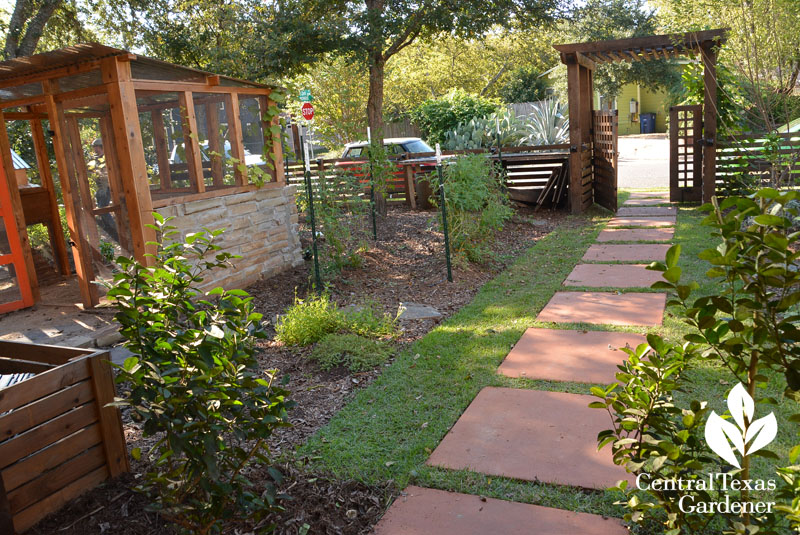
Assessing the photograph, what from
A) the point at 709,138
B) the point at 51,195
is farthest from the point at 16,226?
the point at 709,138

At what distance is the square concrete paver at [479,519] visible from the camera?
8.44 feet

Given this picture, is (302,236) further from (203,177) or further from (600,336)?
(600,336)

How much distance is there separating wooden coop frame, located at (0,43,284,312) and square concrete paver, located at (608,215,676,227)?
5.68 m

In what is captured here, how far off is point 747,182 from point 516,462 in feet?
28.0

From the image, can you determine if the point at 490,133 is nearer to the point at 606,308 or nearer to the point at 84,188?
the point at 606,308

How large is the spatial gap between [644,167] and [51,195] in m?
16.0

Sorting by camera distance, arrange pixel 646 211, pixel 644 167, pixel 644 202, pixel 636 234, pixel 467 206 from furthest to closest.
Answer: pixel 644 167, pixel 644 202, pixel 646 211, pixel 636 234, pixel 467 206

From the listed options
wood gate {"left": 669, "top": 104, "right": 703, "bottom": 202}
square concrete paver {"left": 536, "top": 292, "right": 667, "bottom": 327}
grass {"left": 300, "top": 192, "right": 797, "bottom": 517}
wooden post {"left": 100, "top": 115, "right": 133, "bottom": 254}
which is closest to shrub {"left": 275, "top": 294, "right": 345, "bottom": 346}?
grass {"left": 300, "top": 192, "right": 797, "bottom": 517}

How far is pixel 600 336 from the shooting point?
4.80m

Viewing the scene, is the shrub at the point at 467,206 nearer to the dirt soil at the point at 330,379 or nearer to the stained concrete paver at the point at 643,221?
the dirt soil at the point at 330,379

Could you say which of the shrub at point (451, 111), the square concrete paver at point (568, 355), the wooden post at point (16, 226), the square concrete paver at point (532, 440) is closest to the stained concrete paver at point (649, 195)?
the shrub at point (451, 111)

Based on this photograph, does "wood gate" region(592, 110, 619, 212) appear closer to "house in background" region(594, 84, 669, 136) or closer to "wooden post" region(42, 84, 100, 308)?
"wooden post" region(42, 84, 100, 308)

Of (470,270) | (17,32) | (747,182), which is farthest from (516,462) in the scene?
(17,32)

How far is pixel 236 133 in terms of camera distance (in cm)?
696
